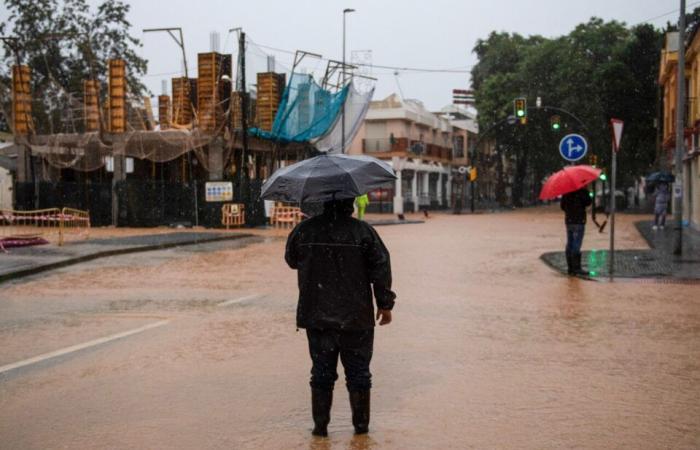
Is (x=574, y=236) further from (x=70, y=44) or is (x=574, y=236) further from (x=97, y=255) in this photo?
(x=70, y=44)

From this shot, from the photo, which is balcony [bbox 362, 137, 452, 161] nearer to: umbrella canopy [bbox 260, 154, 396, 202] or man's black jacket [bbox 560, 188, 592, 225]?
man's black jacket [bbox 560, 188, 592, 225]

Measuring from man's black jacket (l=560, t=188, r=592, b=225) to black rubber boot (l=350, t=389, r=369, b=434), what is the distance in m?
9.39

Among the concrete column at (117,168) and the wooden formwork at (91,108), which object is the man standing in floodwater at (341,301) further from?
the concrete column at (117,168)

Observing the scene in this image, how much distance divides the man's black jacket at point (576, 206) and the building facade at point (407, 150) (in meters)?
43.0

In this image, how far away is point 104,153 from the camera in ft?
105

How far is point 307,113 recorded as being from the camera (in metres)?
31.1

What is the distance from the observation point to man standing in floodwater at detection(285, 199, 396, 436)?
184 inches

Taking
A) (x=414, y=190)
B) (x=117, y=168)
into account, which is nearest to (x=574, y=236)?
(x=117, y=168)

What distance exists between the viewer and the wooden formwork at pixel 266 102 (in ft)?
107

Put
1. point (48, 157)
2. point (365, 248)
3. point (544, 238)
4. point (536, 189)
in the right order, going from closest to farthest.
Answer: point (365, 248), point (544, 238), point (48, 157), point (536, 189)

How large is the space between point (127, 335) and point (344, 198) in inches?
169

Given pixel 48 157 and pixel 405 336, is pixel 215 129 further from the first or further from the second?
pixel 405 336

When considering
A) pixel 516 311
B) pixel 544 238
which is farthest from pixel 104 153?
pixel 516 311

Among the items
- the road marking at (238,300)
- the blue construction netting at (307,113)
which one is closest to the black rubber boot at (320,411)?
the road marking at (238,300)
